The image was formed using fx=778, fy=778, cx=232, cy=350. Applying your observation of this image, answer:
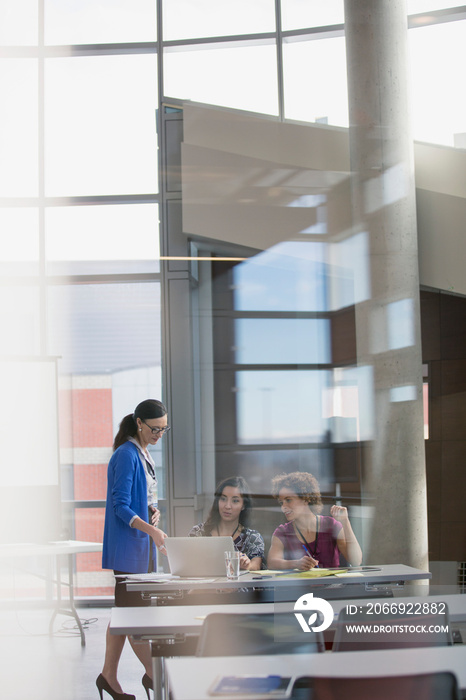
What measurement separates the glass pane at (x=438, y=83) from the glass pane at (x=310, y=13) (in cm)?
79

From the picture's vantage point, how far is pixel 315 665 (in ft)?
6.69

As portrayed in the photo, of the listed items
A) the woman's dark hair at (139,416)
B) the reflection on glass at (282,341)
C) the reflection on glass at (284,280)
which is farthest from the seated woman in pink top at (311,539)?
the reflection on glass at (284,280)

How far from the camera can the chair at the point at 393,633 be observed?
2.24 metres

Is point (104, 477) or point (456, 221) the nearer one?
point (456, 221)

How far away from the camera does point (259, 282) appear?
20.8 ft

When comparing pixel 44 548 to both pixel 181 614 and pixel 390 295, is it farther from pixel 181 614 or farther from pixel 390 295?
pixel 181 614

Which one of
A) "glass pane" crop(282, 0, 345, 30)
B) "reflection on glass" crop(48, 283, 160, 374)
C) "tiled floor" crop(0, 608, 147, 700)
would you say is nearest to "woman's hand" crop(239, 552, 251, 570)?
"tiled floor" crop(0, 608, 147, 700)

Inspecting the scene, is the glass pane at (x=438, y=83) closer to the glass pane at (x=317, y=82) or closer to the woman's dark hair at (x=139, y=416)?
the glass pane at (x=317, y=82)

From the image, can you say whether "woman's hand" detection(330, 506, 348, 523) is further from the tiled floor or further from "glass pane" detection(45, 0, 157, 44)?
"glass pane" detection(45, 0, 157, 44)

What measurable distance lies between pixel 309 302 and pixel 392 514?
191 centimetres

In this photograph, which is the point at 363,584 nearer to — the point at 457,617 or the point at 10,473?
the point at 457,617

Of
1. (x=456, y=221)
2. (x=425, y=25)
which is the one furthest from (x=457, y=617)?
(x=425, y=25)

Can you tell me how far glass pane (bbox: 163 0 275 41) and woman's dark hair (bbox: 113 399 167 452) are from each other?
402cm

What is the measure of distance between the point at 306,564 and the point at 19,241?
4.44m
